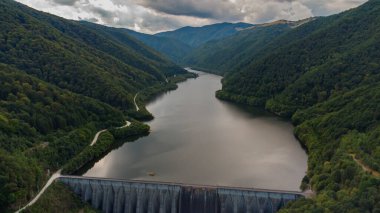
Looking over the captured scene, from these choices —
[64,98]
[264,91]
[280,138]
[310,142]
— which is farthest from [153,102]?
[310,142]

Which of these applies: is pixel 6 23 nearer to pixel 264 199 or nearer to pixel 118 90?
pixel 118 90

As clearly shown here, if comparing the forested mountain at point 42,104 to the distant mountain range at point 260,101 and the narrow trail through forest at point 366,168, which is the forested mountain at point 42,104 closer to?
the distant mountain range at point 260,101

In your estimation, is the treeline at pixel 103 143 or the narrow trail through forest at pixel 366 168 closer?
the narrow trail through forest at pixel 366 168

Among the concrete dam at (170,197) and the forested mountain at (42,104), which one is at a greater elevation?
the forested mountain at (42,104)

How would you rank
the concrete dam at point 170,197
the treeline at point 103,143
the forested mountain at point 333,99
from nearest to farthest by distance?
the forested mountain at point 333,99 → the concrete dam at point 170,197 → the treeline at point 103,143

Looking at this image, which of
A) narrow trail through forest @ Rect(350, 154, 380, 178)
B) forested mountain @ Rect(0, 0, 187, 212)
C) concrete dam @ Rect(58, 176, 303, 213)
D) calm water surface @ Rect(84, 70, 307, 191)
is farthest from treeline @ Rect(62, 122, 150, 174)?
narrow trail through forest @ Rect(350, 154, 380, 178)

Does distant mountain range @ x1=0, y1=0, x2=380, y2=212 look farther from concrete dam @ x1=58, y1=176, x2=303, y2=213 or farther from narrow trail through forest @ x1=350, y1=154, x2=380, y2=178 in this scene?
concrete dam @ x1=58, y1=176, x2=303, y2=213

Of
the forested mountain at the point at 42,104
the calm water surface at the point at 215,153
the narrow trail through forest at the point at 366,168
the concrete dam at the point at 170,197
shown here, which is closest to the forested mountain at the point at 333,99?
the narrow trail through forest at the point at 366,168
